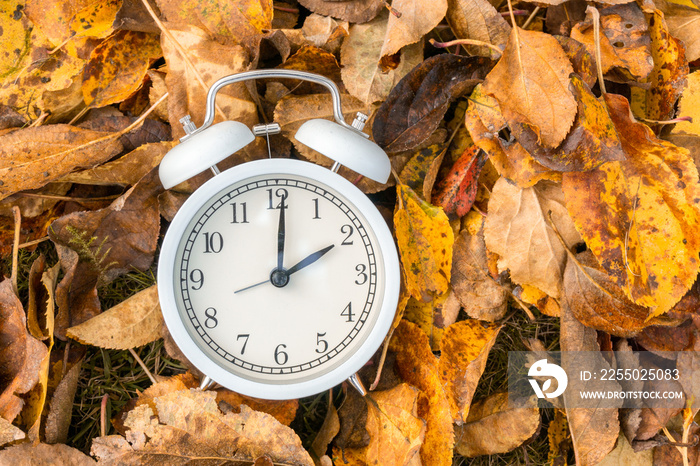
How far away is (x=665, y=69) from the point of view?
1287 millimetres

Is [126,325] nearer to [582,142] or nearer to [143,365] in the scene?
[143,365]

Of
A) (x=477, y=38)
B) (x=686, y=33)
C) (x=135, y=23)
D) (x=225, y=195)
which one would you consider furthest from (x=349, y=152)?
(x=686, y=33)

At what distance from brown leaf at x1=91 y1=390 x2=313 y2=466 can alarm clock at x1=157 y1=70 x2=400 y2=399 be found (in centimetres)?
10

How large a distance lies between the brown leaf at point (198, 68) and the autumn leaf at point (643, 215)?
2.35ft

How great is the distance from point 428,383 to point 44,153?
952 mm

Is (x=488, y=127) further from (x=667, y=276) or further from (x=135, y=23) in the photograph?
(x=135, y=23)

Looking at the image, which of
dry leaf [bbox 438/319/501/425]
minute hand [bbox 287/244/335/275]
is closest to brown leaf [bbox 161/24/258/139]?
minute hand [bbox 287/244/335/275]

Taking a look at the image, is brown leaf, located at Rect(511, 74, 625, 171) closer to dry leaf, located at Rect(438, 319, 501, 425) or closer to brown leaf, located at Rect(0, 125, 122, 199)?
dry leaf, located at Rect(438, 319, 501, 425)

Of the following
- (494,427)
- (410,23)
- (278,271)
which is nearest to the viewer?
(278,271)

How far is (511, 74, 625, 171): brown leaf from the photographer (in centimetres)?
115

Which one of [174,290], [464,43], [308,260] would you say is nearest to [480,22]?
[464,43]

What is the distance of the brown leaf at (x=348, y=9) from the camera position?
4.21 feet

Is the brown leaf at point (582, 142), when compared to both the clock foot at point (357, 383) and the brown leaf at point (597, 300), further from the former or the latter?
the clock foot at point (357, 383)

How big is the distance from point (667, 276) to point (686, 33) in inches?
21.8
